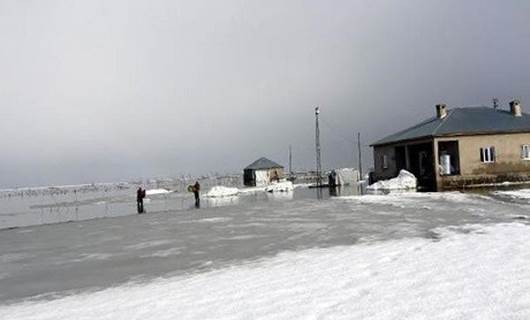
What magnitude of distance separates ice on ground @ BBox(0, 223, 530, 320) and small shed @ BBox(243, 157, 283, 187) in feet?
184

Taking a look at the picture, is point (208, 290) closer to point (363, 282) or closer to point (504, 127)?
point (363, 282)

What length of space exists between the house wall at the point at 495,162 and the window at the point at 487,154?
211 mm

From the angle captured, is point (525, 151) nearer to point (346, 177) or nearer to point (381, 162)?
point (381, 162)

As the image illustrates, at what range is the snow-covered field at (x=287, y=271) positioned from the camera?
591cm

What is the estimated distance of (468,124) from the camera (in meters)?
35.6

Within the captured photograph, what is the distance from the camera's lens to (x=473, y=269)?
731 centimetres

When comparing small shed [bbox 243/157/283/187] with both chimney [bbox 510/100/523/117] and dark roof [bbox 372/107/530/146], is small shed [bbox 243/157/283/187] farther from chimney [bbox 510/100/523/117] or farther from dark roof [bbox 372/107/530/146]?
chimney [bbox 510/100/523/117]

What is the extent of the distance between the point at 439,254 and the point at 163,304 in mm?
4985

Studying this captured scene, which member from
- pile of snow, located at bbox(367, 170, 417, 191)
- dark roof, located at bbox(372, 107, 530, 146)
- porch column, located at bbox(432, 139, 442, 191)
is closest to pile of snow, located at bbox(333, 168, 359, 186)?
dark roof, located at bbox(372, 107, 530, 146)

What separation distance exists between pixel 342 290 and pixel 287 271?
1763 millimetres

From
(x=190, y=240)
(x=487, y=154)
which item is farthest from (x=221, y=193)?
(x=190, y=240)

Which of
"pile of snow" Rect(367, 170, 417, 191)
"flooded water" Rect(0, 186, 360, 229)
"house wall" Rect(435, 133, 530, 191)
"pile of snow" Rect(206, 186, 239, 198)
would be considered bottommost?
"flooded water" Rect(0, 186, 360, 229)

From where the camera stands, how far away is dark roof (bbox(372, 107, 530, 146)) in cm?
3431

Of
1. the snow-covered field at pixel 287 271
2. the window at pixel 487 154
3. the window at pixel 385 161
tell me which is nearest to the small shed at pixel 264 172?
the window at pixel 385 161
